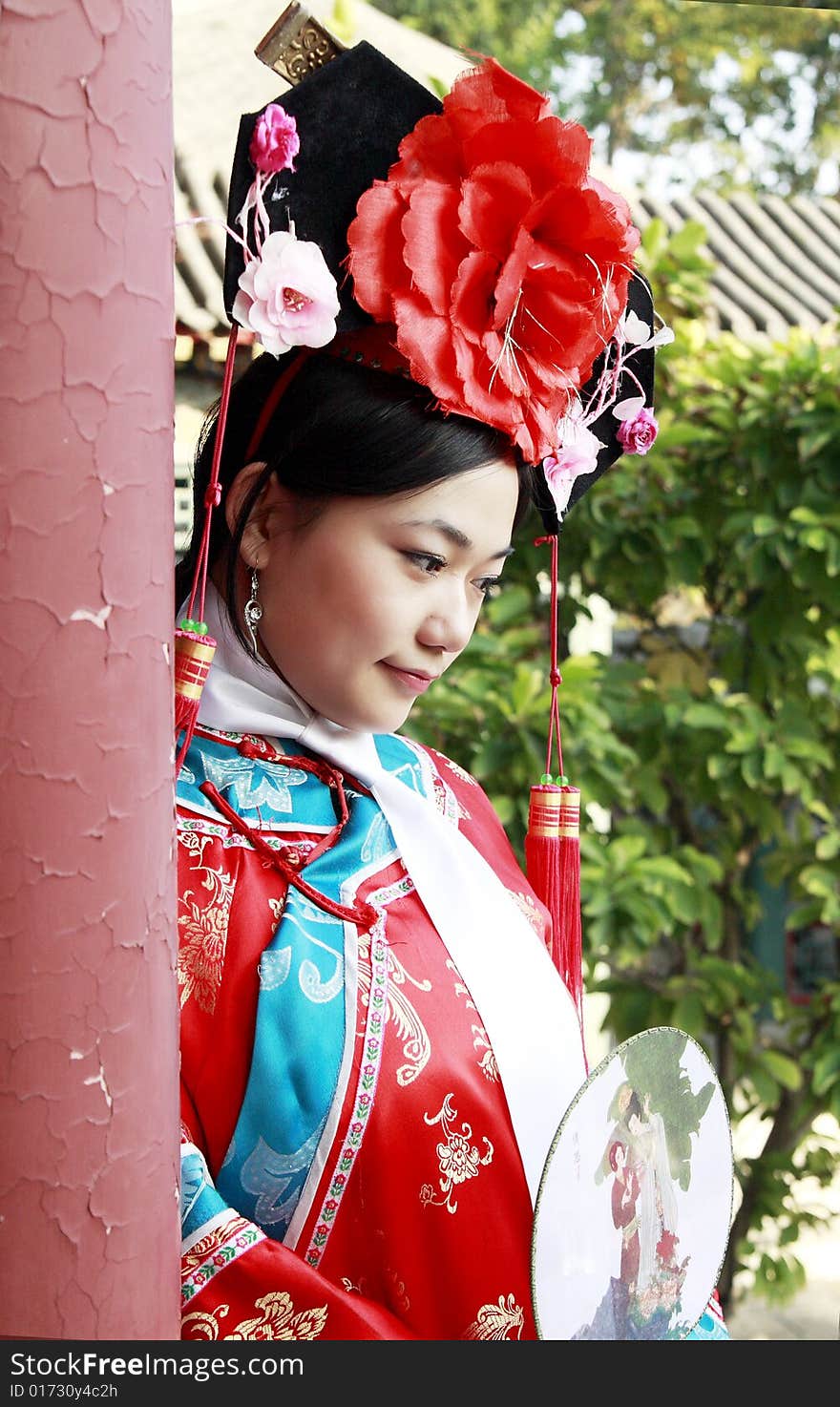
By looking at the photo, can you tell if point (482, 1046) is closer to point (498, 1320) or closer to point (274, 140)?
point (498, 1320)

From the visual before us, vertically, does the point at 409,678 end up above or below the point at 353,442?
below

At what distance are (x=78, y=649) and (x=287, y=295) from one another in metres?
0.43

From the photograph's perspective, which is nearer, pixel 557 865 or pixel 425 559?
pixel 425 559

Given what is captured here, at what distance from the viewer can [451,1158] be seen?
1.13m

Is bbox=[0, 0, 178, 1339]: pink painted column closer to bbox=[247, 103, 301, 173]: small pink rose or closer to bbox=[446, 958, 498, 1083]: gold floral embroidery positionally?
bbox=[247, 103, 301, 173]: small pink rose

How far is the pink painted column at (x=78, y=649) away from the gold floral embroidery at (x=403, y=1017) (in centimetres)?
36

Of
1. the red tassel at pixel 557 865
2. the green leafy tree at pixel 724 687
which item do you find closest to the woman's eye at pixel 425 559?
the red tassel at pixel 557 865

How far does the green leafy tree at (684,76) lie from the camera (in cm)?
1285

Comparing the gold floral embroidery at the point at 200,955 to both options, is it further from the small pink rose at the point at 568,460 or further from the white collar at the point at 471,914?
the small pink rose at the point at 568,460

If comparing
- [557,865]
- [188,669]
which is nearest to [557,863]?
[557,865]

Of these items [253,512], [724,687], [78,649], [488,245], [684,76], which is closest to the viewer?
[78,649]

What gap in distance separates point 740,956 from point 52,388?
283 centimetres

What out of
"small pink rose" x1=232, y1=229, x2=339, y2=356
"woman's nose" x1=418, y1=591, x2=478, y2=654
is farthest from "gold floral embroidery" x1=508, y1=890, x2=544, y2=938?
"small pink rose" x1=232, y1=229, x2=339, y2=356

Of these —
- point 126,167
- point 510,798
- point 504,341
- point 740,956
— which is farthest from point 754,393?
point 126,167
